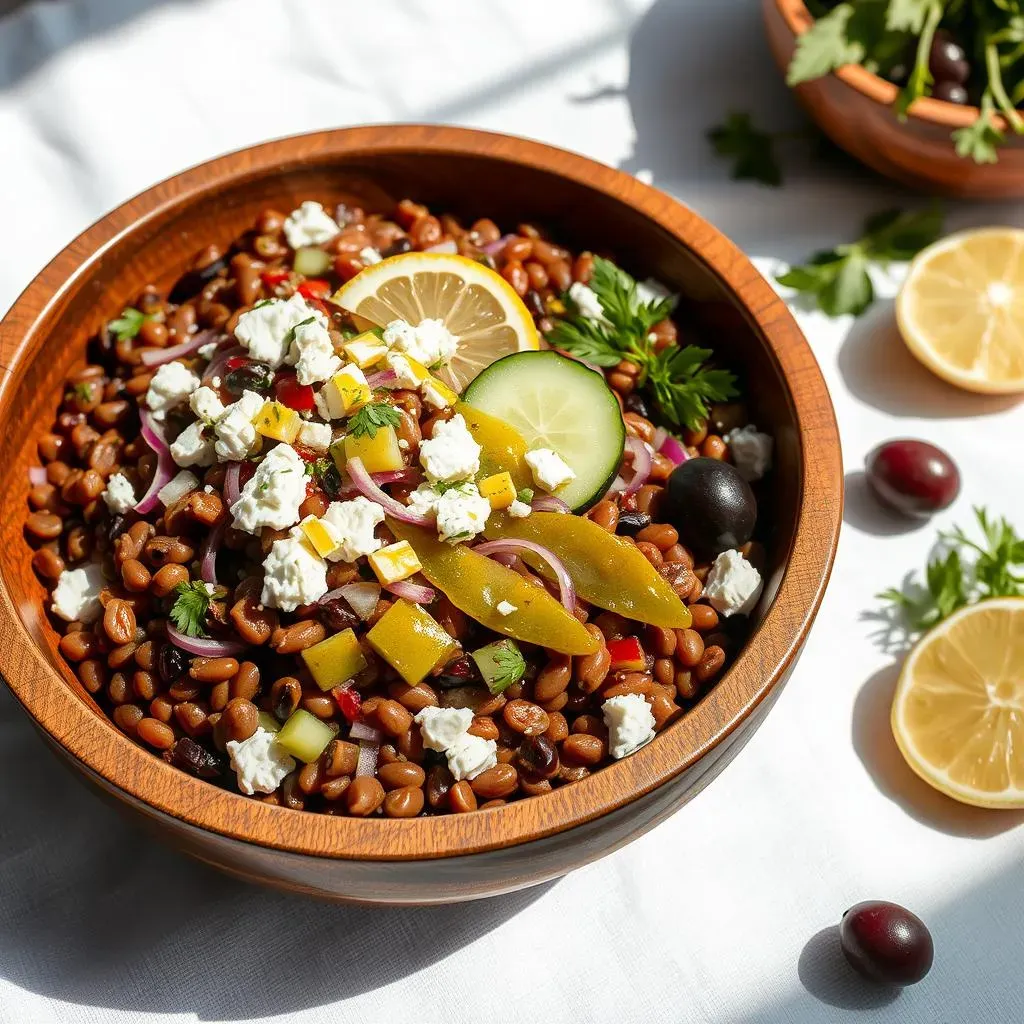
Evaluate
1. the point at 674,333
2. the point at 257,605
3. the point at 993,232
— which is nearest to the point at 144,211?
the point at 257,605

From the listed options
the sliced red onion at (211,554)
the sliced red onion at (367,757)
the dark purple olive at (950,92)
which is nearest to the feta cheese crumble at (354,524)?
the sliced red onion at (211,554)

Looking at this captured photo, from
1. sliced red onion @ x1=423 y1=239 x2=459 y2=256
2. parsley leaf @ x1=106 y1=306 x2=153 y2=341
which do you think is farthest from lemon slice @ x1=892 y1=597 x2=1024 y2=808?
parsley leaf @ x1=106 y1=306 x2=153 y2=341

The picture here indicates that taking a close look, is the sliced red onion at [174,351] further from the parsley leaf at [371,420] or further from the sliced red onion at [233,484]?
the parsley leaf at [371,420]

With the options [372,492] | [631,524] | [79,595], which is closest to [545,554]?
[631,524]

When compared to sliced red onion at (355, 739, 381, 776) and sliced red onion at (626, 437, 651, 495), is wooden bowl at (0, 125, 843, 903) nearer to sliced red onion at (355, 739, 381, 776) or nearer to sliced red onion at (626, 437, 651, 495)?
sliced red onion at (355, 739, 381, 776)

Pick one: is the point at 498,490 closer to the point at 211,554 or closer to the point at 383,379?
the point at 383,379
